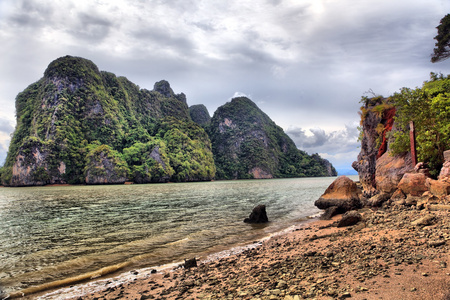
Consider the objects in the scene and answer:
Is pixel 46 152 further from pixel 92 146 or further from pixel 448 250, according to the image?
pixel 448 250

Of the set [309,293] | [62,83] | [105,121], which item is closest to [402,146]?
[309,293]

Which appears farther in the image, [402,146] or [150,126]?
[150,126]

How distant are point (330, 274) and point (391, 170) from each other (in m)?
13.4

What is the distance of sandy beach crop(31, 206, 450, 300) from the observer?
4.22m

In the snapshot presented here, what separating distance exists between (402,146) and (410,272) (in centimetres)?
1338

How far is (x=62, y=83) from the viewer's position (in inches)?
4894

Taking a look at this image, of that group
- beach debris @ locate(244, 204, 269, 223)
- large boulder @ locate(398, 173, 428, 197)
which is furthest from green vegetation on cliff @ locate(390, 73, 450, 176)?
beach debris @ locate(244, 204, 269, 223)

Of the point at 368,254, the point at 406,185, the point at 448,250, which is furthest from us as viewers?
the point at 406,185

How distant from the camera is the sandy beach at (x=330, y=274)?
4.22 metres

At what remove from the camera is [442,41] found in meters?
20.6

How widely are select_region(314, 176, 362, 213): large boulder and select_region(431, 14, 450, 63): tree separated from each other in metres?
13.5

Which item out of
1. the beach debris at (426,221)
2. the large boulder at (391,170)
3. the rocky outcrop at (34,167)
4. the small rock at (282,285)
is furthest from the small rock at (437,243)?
the rocky outcrop at (34,167)

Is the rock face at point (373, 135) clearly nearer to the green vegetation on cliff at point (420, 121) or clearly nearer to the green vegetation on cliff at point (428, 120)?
the green vegetation on cliff at point (420, 121)

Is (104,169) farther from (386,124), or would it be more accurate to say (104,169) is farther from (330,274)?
(330,274)
